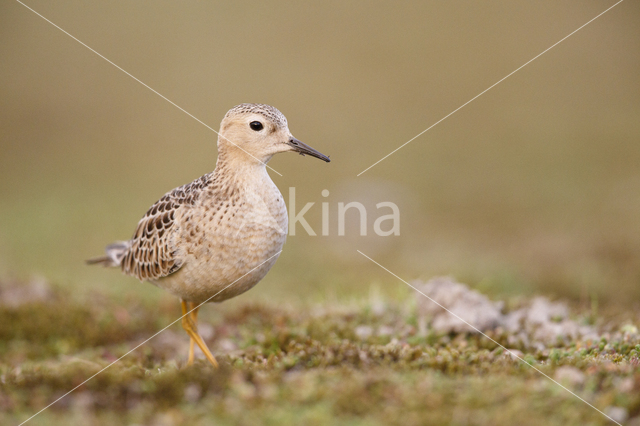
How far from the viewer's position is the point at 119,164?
22141 millimetres

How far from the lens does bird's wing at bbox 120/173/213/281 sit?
614cm

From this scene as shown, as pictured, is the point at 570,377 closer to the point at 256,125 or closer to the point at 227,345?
the point at 256,125

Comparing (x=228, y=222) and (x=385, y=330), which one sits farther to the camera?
(x=385, y=330)

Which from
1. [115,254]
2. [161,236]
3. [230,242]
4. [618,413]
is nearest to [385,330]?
[230,242]

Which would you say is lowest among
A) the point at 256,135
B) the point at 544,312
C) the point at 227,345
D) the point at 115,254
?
the point at 227,345

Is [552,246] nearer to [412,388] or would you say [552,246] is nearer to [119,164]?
[412,388]

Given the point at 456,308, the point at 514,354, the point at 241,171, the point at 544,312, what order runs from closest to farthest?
the point at 514,354 → the point at 241,171 → the point at 456,308 → the point at 544,312

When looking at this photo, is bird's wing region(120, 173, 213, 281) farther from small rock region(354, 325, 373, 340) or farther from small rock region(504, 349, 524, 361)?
small rock region(504, 349, 524, 361)

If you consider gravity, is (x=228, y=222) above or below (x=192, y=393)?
above

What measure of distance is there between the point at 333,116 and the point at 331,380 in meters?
18.3

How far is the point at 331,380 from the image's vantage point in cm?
433

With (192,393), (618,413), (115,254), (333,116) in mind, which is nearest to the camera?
(618,413)

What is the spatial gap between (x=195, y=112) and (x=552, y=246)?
12329 millimetres

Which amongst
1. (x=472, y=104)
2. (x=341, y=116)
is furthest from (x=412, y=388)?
(x=472, y=104)
